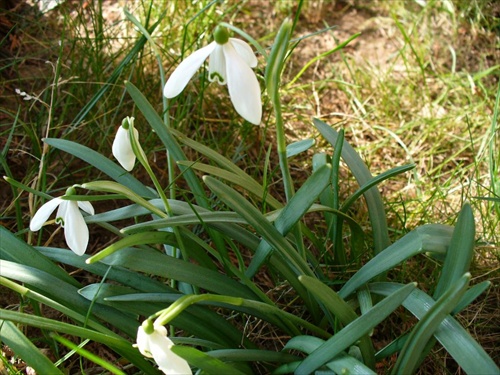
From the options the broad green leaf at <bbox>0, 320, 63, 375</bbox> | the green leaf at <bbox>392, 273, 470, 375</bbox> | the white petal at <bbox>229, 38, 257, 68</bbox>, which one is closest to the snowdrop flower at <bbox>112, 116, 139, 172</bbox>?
the white petal at <bbox>229, 38, 257, 68</bbox>

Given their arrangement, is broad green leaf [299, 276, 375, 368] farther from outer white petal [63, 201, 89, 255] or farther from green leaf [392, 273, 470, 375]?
outer white petal [63, 201, 89, 255]

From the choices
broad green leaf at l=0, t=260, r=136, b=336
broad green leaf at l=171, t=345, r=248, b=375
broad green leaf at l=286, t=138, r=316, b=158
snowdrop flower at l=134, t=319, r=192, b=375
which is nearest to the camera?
snowdrop flower at l=134, t=319, r=192, b=375

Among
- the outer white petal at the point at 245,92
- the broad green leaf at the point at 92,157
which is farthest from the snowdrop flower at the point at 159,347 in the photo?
the broad green leaf at the point at 92,157

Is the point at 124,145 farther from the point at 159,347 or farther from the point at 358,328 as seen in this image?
the point at 358,328

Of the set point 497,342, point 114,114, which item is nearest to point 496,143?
point 497,342

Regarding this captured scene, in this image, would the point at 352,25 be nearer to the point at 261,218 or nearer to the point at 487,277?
the point at 487,277

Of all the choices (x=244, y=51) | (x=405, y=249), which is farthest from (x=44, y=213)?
(x=405, y=249)

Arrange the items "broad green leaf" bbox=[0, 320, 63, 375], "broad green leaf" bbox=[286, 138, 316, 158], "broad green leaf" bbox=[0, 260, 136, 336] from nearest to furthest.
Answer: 1. "broad green leaf" bbox=[0, 320, 63, 375]
2. "broad green leaf" bbox=[0, 260, 136, 336]
3. "broad green leaf" bbox=[286, 138, 316, 158]
